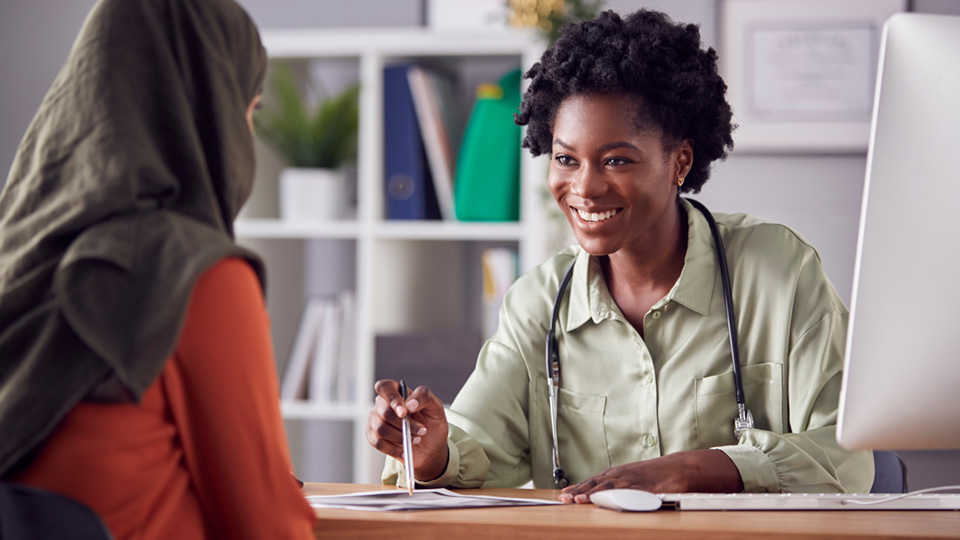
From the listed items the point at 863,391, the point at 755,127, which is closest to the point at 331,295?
the point at 755,127

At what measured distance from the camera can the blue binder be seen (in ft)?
8.47

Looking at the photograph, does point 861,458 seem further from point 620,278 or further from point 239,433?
point 239,433

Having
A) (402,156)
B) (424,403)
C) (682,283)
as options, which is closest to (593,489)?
(424,403)

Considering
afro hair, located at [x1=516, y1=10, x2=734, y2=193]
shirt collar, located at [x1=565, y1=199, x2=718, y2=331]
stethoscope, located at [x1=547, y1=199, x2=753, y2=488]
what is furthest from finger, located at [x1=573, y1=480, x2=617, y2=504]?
afro hair, located at [x1=516, y1=10, x2=734, y2=193]

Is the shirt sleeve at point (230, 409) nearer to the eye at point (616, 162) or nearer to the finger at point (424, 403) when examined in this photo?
the finger at point (424, 403)

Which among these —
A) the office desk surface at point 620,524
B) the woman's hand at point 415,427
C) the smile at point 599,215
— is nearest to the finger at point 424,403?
the woman's hand at point 415,427

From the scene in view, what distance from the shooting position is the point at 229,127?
3.22 feet

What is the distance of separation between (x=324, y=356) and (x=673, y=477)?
1.65m

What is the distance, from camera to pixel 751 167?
2.73 metres

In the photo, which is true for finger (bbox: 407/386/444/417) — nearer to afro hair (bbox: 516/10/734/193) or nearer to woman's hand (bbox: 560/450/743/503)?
woman's hand (bbox: 560/450/743/503)

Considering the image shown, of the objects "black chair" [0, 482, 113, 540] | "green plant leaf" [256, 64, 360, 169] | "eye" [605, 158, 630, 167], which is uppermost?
"green plant leaf" [256, 64, 360, 169]

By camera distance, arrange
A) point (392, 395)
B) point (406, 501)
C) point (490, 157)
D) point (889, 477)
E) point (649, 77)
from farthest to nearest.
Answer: point (490, 157)
point (649, 77)
point (889, 477)
point (392, 395)
point (406, 501)

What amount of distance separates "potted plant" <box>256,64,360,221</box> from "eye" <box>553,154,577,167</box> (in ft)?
3.81

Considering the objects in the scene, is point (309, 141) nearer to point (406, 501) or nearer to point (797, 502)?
point (406, 501)
